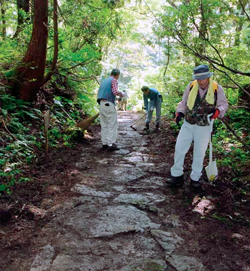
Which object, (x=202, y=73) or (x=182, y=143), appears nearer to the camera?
(x=202, y=73)

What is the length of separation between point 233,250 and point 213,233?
362mm

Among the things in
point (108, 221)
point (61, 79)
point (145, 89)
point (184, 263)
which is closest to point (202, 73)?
point (108, 221)

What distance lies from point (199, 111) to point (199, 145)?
60cm

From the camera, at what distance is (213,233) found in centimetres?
325

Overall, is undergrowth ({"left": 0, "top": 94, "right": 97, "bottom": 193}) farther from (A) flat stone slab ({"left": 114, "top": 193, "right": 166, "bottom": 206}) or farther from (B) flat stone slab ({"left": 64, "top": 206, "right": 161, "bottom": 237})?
(A) flat stone slab ({"left": 114, "top": 193, "right": 166, "bottom": 206})

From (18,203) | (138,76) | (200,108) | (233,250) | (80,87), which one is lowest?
(233,250)

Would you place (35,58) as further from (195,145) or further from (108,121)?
(195,145)

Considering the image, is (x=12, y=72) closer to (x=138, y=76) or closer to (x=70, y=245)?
(x=70, y=245)

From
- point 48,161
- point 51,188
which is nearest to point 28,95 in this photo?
point 48,161

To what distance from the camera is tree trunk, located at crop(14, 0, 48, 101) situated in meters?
6.39

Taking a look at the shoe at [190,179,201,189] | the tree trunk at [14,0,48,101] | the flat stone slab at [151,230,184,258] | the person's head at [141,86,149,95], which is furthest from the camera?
the person's head at [141,86,149,95]

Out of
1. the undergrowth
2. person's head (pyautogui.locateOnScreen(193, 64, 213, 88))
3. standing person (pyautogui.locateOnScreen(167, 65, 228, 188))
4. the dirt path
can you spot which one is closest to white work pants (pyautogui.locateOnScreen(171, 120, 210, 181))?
standing person (pyautogui.locateOnScreen(167, 65, 228, 188))

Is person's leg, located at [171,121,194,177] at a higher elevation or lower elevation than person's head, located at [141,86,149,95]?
lower

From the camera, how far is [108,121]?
737 centimetres
